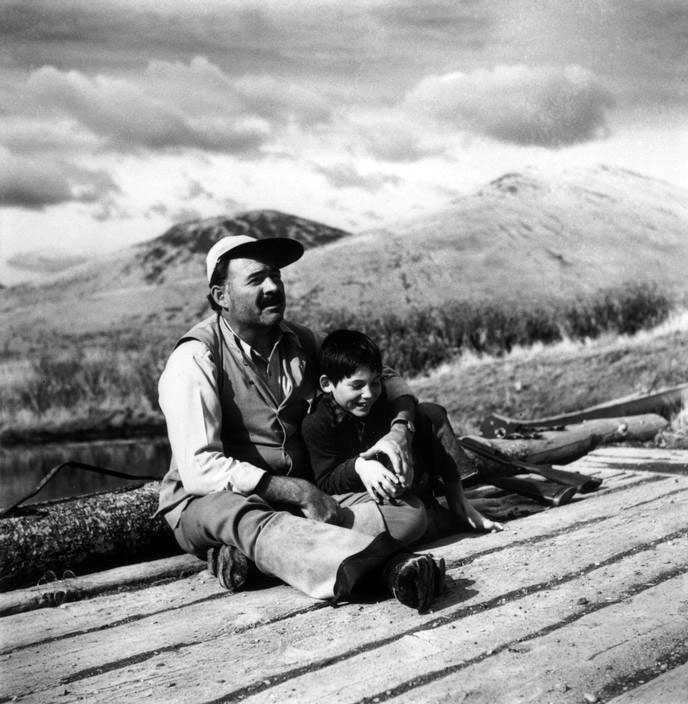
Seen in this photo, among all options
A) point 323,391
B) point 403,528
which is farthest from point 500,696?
point 323,391

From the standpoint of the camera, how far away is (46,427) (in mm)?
8852

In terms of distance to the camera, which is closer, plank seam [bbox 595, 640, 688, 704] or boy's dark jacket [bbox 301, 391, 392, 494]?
plank seam [bbox 595, 640, 688, 704]

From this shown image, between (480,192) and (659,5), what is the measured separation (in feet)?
12.8

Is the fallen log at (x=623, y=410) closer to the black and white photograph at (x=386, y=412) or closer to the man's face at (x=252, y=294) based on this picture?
the black and white photograph at (x=386, y=412)

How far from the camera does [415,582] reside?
3.11 m

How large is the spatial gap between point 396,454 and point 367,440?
379 mm

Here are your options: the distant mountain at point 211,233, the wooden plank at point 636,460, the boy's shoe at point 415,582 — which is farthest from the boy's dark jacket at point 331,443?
the distant mountain at point 211,233

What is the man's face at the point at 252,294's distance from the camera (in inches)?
162

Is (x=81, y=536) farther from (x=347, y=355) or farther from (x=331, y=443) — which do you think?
(x=347, y=355)

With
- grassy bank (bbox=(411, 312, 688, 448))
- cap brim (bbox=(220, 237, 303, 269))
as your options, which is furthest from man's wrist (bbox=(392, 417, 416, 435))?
grassy bank (bbox=(411, 312, 688, 448))

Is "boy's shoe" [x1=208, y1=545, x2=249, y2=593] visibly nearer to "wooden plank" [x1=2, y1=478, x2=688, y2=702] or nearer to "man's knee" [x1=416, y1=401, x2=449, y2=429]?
"wooden plank" [x1=2, y1=478, x2=688, y2=702]

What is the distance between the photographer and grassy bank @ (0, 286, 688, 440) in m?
8.91

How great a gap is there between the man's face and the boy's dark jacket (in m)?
0.47

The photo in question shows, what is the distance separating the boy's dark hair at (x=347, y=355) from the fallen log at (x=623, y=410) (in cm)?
298
